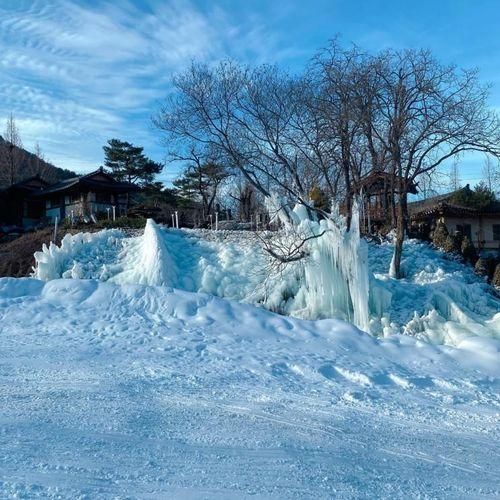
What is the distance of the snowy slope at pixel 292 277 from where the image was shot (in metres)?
14.0

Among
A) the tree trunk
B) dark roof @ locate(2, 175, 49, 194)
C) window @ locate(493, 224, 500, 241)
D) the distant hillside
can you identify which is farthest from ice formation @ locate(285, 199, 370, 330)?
the distant hillside

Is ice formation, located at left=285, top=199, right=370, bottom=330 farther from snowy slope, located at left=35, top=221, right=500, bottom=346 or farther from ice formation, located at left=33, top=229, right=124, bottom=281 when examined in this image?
ice formation, located at left=33, top=229, right=124, bottom=281

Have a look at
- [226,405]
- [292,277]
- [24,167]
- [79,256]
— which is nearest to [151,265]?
[79,256]

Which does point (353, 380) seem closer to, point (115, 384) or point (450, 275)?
point (115, 384)

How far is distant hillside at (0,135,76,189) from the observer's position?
45966mm

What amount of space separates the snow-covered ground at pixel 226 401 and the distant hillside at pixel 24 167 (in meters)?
36.4

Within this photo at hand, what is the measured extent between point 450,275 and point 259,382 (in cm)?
1242

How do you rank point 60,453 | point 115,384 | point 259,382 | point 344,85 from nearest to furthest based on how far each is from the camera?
1. point 60,453
2. point 115,384
3. point 259,382
4. point 344,85

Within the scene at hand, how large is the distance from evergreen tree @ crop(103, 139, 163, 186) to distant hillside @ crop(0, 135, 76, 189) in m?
7.33

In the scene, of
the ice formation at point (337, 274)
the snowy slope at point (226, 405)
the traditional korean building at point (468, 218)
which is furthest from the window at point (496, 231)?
the snowy slope at point (226, 405)

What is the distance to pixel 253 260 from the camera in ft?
59.8

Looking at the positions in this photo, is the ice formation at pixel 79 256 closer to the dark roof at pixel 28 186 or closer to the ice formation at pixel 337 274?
the ice formation at pixel 337 274

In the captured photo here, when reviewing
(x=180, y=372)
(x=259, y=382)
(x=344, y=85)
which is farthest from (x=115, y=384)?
(x=344, y=85)

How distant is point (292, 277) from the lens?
51.5ft
